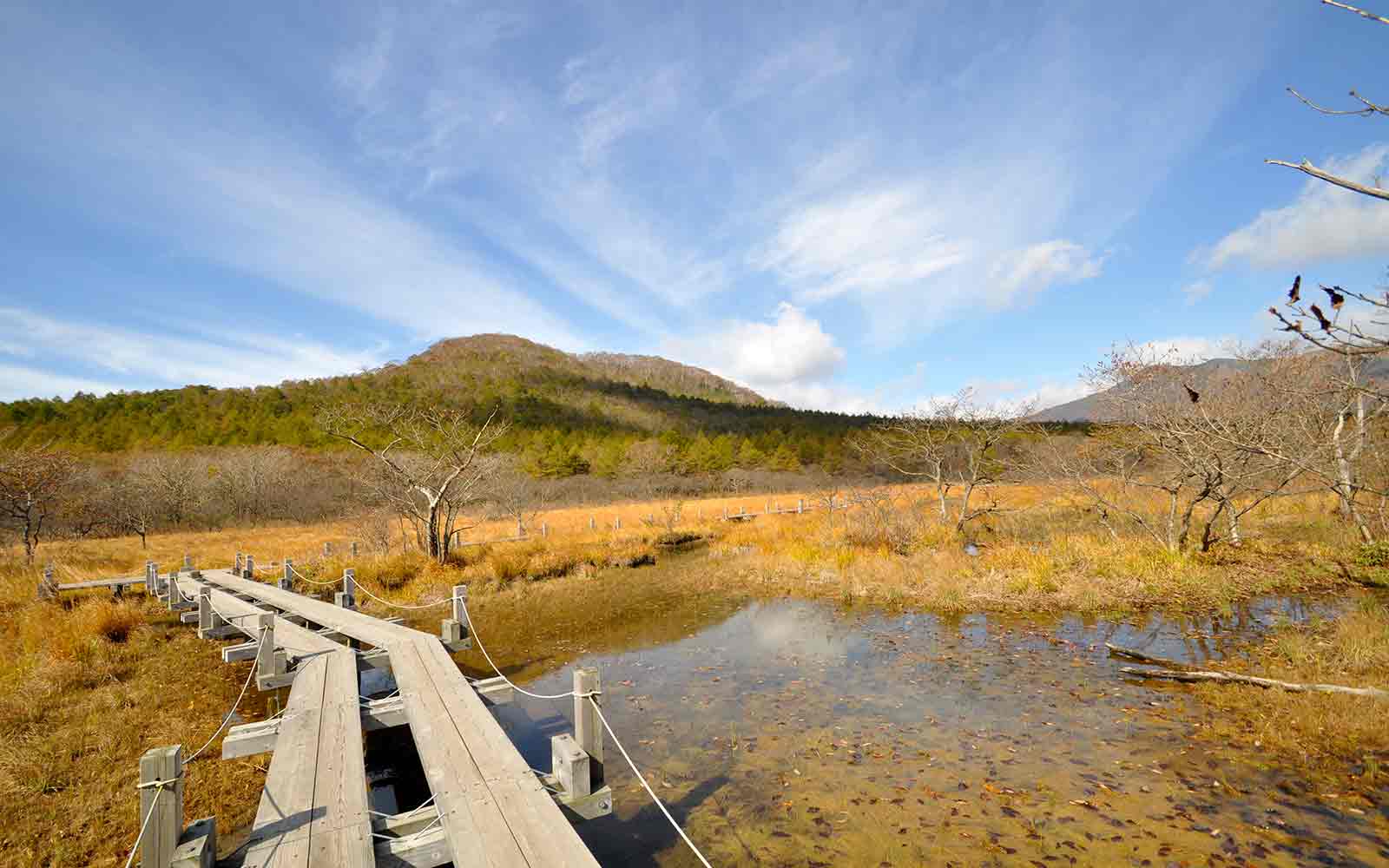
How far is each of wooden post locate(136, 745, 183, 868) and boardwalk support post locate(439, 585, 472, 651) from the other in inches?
245

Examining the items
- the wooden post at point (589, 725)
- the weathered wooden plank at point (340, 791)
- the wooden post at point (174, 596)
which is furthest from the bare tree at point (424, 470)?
the wooden post at point (589, 725)

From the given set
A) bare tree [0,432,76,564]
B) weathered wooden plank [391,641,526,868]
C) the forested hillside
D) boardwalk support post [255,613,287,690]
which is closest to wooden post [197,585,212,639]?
boardwalk support post [255,613,287,690]

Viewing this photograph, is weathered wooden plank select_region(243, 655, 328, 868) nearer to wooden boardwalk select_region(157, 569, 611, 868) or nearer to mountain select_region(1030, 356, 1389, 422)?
wooden boardwalk select_region(157, 569, 611, 868)

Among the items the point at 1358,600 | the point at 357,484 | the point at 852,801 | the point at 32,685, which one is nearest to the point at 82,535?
the point at 357,484

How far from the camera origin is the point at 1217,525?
21.3 metres

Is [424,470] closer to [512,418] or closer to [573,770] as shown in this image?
[573,770]

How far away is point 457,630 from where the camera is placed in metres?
9.84

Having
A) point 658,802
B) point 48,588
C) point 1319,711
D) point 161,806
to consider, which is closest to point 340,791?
A: point 161,806

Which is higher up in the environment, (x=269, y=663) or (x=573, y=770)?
(x=573, y=770)

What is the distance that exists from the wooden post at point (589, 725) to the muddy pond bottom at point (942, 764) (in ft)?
2.79

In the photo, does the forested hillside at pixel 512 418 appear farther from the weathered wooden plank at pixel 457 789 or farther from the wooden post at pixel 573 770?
the wooden post at pixel 573 770

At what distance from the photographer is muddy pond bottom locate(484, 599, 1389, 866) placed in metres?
5.25

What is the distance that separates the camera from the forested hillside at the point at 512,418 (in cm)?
5331

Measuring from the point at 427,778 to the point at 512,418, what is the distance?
217 ft
